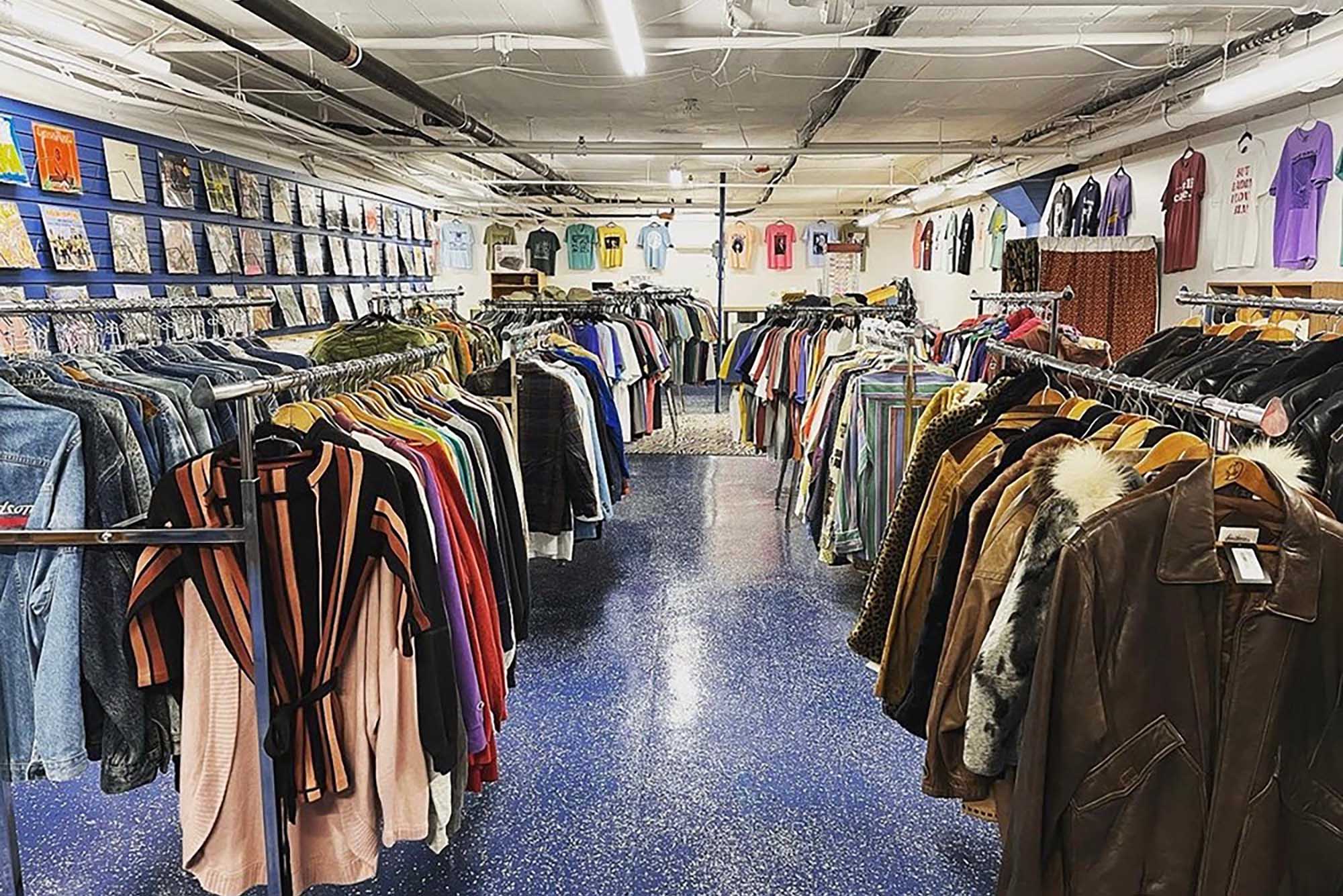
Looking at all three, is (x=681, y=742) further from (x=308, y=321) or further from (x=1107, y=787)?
(x=308, y=321)

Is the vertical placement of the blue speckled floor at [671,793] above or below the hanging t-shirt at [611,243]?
below

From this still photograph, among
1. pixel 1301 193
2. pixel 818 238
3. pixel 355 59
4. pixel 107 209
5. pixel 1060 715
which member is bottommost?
pixel 1060 715

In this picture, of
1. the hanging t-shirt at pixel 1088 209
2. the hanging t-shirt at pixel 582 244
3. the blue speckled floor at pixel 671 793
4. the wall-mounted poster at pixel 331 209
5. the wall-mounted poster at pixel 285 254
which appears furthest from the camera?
the hanging t-shirt at pixel 582 244

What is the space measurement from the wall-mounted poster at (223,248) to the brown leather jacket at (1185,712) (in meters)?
6.43

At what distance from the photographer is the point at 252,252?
7.05 meters

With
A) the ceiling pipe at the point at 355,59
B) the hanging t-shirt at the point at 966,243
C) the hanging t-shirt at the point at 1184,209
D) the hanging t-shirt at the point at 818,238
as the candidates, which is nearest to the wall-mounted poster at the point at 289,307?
the ceiling pipe at the point at 355,59

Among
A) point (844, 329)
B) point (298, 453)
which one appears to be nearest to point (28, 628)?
point (298, 453)

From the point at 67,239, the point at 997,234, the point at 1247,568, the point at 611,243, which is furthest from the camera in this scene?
the point at 611,243

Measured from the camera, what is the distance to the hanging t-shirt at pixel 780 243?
15.8 meters

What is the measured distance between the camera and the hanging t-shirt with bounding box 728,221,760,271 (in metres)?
15.8

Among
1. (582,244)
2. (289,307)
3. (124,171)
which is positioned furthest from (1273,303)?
(582,244)

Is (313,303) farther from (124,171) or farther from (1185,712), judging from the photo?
(1185,712)

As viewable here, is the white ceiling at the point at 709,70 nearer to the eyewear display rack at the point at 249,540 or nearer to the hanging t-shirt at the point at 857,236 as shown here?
the eyewear display rack at the point at 249,540

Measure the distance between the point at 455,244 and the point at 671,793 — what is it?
13.0m
